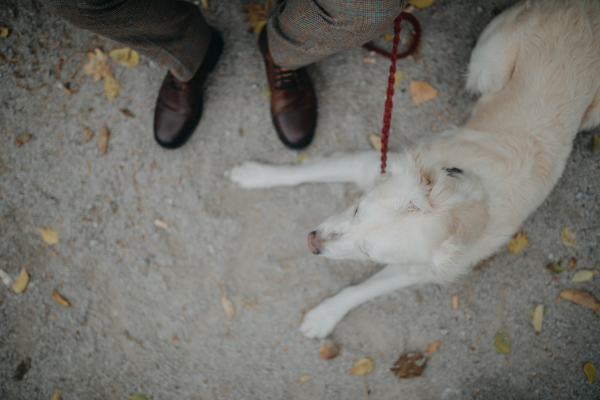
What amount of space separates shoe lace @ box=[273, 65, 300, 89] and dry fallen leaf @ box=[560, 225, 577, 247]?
2672mm

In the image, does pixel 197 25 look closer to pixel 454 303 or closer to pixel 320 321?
pixel 320 321

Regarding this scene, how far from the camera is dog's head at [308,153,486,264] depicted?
61.2 inches

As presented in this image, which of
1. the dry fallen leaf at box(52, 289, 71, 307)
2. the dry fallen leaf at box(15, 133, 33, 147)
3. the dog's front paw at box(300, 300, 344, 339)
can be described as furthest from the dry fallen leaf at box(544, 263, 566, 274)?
the dry fallen leaf at box(15, 133, 33, 147)

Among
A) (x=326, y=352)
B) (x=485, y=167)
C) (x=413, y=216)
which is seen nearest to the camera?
(x=413, y=216)

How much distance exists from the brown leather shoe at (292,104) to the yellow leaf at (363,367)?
192 centimetres

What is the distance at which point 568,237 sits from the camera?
268 cm

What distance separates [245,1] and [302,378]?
333cm

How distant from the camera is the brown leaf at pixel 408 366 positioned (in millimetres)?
2588

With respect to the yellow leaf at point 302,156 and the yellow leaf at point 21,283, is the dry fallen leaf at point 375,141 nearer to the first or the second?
the yellow leaf at point 302,156

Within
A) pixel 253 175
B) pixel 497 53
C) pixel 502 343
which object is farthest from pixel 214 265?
pixel 497 53

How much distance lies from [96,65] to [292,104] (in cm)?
175

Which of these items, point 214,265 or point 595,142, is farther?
point 595,142

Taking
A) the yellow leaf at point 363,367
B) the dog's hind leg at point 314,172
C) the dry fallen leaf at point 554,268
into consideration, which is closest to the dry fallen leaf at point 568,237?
the dry fallen leaf at point 554,268

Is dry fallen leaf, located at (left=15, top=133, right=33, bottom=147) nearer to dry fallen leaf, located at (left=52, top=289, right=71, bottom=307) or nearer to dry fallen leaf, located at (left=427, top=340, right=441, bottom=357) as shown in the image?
dry fallen leaf, located at (left=52, top=289, right=71, bottom=307)
